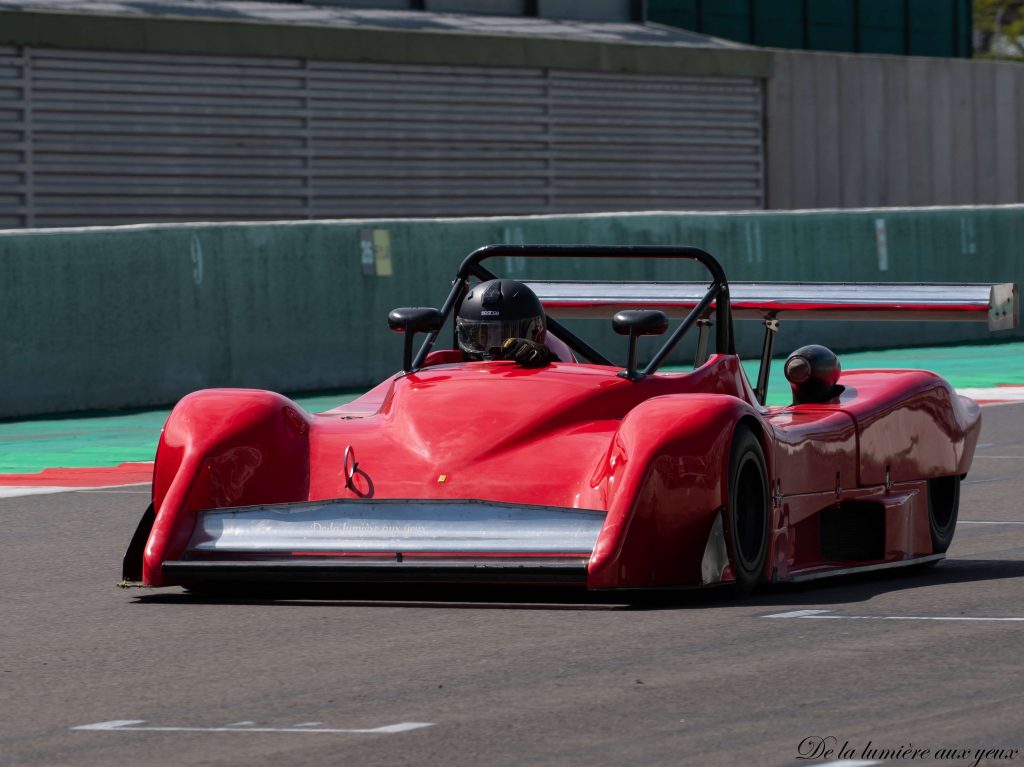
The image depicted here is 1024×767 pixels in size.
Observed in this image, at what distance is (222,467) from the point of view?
9109 mm

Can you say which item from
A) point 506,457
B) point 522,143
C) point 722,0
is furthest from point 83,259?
point 722,0

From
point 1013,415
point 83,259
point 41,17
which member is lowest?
point 1013,415

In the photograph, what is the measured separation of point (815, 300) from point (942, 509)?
1179 millimetres

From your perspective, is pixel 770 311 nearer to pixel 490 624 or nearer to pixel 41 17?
pixel 490 624

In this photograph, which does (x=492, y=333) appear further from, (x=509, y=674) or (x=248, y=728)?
(x=248, y=728)

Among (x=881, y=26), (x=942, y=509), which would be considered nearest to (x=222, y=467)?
(x=942, y=509)

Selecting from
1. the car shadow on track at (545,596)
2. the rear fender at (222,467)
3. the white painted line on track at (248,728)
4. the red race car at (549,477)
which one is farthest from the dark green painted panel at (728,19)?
the white painted line on track at (248,728)

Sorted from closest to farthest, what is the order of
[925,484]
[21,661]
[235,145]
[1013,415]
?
[21,661] → [925,484] → [1013,415] → [235,145]

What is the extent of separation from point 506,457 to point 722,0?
32.2 m

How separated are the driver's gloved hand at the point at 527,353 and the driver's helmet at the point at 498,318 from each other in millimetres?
145

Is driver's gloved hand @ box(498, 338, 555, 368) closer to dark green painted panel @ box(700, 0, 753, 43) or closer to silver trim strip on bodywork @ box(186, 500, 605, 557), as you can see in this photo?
silver trim strip on bodywork @ box(186, 500, 605, 557)

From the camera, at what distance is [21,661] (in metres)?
7.65

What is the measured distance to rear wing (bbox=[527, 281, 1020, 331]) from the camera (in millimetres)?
10555

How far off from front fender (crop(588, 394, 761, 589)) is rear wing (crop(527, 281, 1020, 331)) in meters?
2.09
